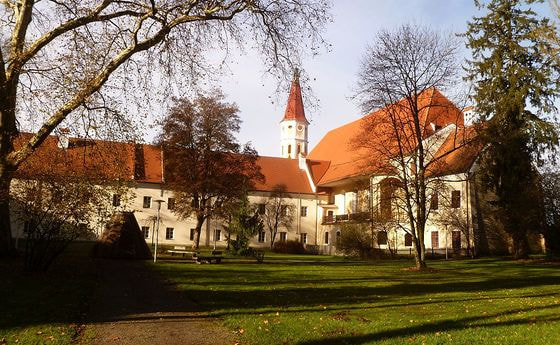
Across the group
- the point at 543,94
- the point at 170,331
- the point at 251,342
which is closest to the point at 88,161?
the point at 170,331

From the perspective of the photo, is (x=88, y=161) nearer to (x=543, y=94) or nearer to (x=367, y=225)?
(x=367, y=225)

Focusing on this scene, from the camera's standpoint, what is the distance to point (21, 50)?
1327 cm

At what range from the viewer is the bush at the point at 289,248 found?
50.9 metres

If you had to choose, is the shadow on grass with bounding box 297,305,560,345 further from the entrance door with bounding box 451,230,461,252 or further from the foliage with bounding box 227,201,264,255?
the entrance door with bounding box 451,230,461,252

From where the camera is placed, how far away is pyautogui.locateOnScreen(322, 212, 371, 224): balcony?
3941 cm

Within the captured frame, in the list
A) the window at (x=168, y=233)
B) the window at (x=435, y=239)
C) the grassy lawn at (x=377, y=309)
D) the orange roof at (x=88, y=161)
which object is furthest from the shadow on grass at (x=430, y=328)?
the window at (x=168, y=233)

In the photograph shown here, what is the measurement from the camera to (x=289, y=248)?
51.2 m

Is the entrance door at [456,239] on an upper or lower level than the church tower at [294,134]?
lower

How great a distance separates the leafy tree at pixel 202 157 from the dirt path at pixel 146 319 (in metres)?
27.1

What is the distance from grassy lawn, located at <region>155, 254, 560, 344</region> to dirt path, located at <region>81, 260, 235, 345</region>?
1.51 ft

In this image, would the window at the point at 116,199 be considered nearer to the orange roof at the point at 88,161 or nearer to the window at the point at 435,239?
the orange roof at the point at 88,161

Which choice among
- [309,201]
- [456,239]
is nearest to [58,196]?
[456,239]

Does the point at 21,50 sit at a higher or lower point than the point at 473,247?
higher

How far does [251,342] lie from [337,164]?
53.7 meters
